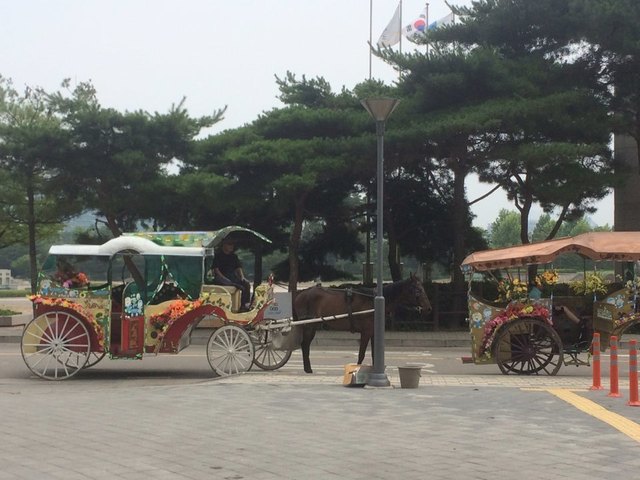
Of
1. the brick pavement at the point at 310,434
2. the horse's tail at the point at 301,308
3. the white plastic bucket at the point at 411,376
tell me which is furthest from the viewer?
the horse's tail at the point at 301,308

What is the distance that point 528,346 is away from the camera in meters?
14.6

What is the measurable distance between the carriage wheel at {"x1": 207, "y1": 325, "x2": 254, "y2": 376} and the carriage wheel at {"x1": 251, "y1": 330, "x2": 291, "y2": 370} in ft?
0.82

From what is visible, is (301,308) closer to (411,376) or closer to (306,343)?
(306,343)

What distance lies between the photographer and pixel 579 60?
26.1m

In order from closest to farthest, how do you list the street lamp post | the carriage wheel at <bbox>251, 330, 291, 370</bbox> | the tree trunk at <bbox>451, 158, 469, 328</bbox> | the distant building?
the street lamp post
the carriage wheel at <bbox>251, 330, 291, 370</bbox>
the tree trunk at <bbox>451, 158, 469, 328</bbox>
the distant building

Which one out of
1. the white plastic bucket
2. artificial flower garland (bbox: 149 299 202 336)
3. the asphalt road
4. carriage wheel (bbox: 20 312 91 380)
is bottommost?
the asphalt road

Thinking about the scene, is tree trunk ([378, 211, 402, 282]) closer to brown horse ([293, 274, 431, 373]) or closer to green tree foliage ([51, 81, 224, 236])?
green tree foliage ([51, 81, 224, 236])

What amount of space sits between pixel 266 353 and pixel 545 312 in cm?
493

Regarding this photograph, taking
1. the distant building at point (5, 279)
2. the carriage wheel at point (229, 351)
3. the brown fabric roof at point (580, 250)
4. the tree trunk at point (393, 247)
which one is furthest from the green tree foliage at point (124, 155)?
the distant building at point (5, 279)

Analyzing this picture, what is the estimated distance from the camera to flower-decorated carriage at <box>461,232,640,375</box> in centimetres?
1425

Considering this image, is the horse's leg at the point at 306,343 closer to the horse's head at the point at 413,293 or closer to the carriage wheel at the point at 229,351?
the carriage wheel at the point at 229,351

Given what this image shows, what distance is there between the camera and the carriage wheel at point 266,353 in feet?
48.6

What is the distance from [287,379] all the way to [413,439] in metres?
5.60

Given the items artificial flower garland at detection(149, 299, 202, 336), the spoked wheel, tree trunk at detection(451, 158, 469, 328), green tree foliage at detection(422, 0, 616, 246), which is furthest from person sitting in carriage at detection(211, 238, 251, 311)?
tree trunk at detection(451, 158, 469, 328)
